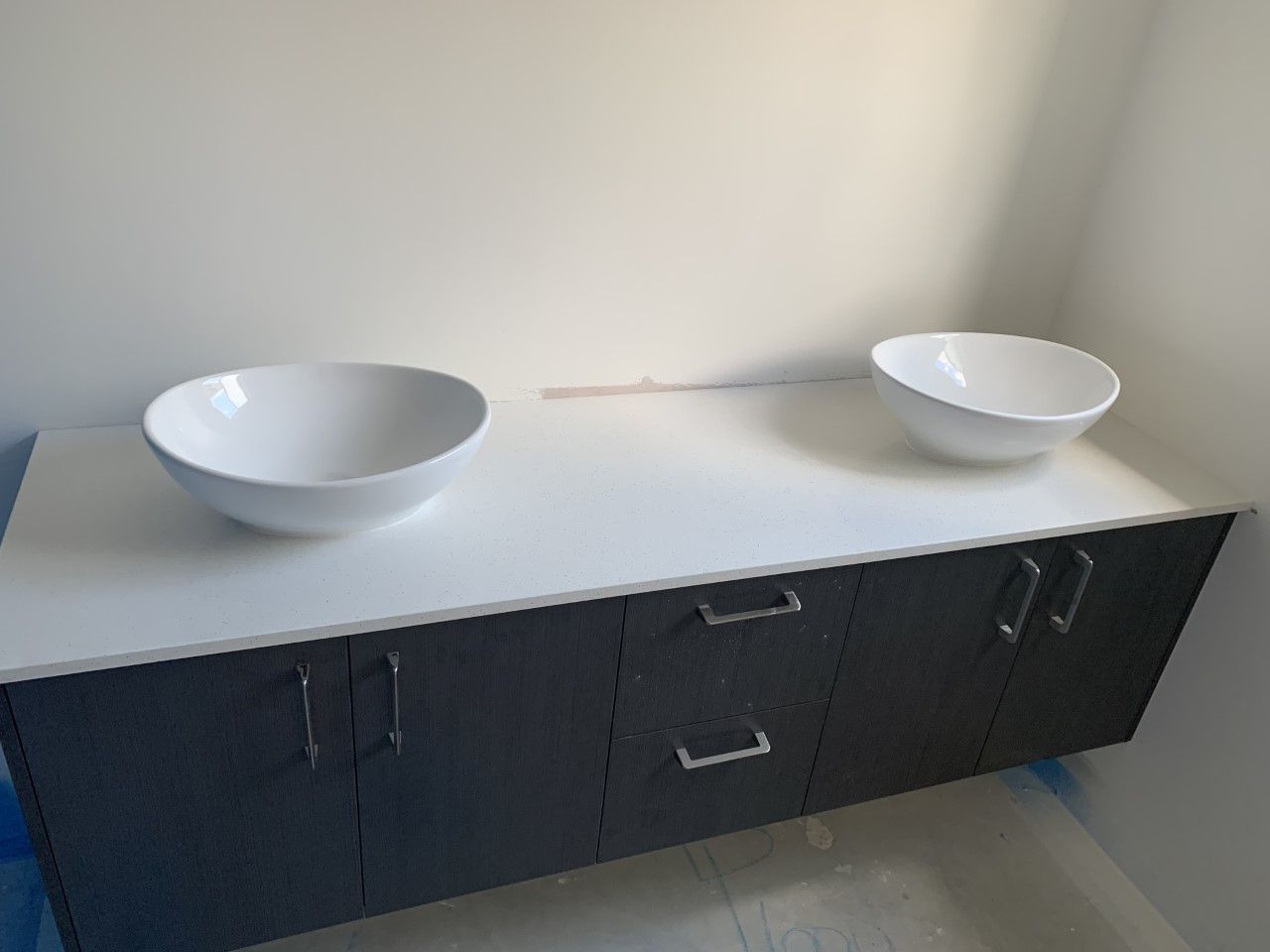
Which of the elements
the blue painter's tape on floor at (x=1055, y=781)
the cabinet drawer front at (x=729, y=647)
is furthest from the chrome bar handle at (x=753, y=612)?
the blue painter's tape on floor at (x=1055, y=781)

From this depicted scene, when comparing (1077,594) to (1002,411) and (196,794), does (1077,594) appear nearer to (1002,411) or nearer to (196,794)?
(1002,411)

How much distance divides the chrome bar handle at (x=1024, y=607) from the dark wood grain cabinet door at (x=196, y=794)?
100 cm

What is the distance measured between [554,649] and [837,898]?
836 mm

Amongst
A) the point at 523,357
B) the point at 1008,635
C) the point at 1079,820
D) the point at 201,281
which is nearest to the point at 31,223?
the point at 201,281

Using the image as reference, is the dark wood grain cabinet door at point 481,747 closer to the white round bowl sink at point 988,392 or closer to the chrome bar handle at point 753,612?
the chrome bar handle at point 753,612

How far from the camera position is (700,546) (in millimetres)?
1398

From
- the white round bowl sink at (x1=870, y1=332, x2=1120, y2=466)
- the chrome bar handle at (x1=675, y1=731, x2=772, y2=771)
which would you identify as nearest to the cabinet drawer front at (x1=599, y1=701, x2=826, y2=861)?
the chrome bar handle at (x1=675, y1=731, x2=772, y2=771)

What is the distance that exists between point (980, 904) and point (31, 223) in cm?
187

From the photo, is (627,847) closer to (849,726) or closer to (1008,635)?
(849,726)

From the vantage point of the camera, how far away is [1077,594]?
1.61 m

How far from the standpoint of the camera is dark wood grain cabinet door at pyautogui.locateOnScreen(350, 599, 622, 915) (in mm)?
1278

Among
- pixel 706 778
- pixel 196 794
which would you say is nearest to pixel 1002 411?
pixel 706 778

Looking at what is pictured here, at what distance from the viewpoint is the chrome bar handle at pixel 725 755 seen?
1489mm

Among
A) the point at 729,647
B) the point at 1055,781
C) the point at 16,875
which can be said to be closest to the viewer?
the point at 729,647
